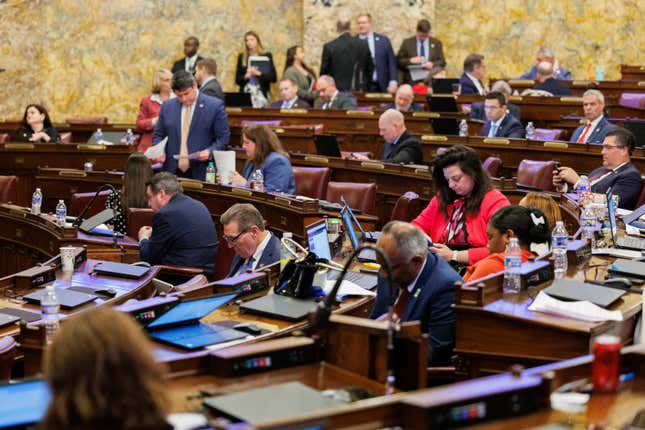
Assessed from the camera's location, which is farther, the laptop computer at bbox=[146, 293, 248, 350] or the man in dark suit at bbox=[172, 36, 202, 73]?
the man in dark suit at bbox=[172, 36, 202, 73]

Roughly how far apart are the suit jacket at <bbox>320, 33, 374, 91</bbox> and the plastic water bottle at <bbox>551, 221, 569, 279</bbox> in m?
8.25

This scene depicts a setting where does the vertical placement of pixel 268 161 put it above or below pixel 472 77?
below

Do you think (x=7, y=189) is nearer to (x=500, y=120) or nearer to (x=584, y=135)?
(x=500, y=120)

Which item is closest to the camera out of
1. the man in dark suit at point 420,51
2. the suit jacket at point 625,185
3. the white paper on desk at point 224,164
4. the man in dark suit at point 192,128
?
the suit jacket at point 625,185

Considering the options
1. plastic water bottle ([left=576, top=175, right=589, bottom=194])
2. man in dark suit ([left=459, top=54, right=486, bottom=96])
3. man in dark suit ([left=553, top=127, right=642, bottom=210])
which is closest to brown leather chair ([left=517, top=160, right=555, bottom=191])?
man in dark suit ([left=553, top=127, right=642, bottom=210])

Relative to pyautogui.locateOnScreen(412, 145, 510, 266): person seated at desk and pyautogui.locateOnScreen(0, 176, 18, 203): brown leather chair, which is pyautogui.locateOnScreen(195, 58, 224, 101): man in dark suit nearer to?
pyautogui.locateOnScreen(0, 176, 18, 203): brown leather chair

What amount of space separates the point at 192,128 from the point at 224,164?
105 centimetres

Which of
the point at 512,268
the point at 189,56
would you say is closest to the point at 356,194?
the point at 512,268

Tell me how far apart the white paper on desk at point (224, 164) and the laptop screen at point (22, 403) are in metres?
5.46

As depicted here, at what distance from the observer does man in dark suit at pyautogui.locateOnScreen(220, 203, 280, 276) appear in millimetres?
5715

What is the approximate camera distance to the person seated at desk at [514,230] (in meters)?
4.86

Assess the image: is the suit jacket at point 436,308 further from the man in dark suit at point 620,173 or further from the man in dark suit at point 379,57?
the man in dark suit at point 379,57

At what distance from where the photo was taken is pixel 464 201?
6.13m

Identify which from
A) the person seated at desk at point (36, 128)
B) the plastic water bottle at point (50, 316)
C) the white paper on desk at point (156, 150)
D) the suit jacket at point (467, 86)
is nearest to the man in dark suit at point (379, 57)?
the suit jacket at point (467, 86)
